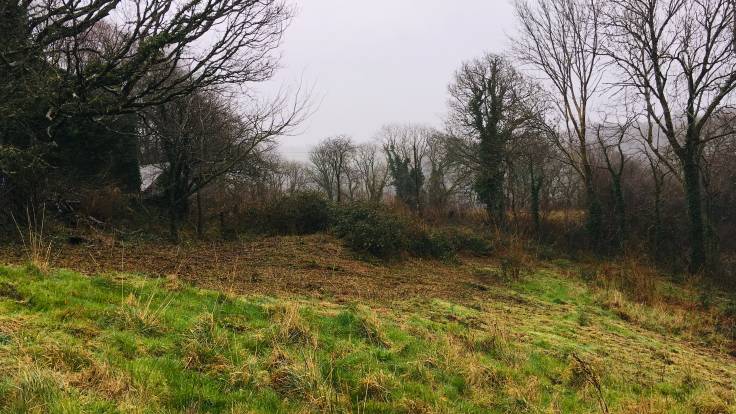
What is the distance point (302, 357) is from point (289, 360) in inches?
8.3

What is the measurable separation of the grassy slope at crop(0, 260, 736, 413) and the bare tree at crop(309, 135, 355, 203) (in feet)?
145

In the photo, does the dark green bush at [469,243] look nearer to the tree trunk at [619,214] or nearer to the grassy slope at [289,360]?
the tree trunk at [619,214]

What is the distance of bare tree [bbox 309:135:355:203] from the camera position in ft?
168

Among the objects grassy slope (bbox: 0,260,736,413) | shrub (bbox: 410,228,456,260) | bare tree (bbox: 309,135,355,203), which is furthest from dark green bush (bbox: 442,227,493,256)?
A: bare tree (bbox: 309,135,355,203)

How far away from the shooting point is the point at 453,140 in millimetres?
29859

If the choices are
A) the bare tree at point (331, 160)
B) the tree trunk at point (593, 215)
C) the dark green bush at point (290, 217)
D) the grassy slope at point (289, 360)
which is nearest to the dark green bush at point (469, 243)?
the dark green bush at point (290, 217)

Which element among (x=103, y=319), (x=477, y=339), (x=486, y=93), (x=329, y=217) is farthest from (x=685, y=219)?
(x=103, y=319)

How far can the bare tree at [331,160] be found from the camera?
51.3 metres

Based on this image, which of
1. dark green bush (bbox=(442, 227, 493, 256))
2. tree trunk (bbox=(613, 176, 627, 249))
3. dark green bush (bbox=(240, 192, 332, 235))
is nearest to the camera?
dark green bush (bbox=(240, 192, 332, 235))

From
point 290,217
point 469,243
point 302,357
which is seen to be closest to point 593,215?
point 469,243

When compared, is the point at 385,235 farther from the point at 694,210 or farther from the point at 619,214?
the point at 619,214

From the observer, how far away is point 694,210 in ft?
61.1

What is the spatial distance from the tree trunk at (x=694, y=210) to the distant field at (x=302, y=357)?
12.2 m

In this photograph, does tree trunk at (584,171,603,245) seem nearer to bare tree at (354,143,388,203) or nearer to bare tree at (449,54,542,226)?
bare tree at (449,54,542,226)
